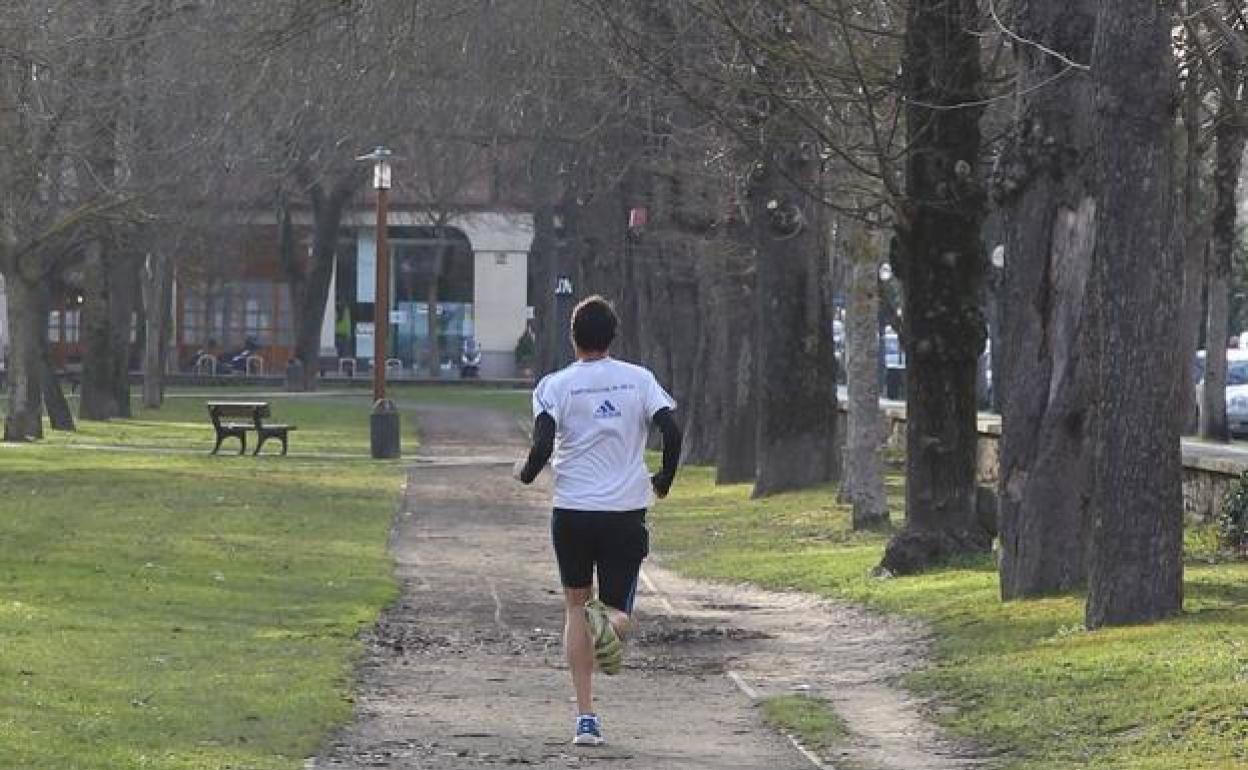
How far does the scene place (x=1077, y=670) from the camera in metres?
12.7

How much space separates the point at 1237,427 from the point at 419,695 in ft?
120

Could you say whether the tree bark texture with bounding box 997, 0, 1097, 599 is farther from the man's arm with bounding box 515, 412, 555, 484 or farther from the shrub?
the man's arm with bounding box 515, 412, 555, 484

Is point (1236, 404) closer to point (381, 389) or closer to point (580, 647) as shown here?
point (381, 389)

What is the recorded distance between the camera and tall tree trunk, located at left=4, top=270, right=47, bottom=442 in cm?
4209

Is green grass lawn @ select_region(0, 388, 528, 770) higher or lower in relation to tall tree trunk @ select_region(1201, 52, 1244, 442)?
lower

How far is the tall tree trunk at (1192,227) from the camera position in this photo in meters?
24.9

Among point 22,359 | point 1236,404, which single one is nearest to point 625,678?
point 22,359

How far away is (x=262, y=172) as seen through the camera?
4556cm

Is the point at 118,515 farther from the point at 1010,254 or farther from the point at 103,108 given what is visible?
the point at 1010,254

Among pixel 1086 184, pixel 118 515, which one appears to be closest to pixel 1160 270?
pixel 1086 184

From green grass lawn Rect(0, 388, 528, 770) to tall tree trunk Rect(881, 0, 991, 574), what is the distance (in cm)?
425

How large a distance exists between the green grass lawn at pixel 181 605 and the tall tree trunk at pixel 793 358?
4.62 metres

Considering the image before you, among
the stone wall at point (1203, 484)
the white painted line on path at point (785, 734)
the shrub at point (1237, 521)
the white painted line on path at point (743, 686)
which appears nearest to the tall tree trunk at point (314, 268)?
the stone wall at point (1203, 484)

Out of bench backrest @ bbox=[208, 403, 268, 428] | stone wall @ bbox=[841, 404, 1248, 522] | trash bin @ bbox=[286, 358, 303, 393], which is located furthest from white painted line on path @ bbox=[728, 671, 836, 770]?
trash bin @ bbox=[286, 358, 303, 393]
